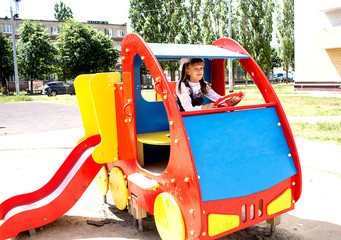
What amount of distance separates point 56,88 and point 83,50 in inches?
353

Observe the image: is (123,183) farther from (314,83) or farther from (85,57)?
(85,57)

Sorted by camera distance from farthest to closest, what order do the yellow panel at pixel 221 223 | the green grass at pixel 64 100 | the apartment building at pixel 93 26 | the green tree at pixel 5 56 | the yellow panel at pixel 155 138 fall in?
the apartment building at pixel 93 26 < the green tree at pixel 5 56 < the green grass at pixel 64 100 < the yellow panel at pixel 155 138 < the yellow panel at pixel 221 223

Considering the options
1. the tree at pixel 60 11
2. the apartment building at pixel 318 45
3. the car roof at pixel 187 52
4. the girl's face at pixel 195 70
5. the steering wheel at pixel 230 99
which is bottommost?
the steering wheel at pixel 230 99

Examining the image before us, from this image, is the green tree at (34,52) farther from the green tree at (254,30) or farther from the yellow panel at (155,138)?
the yellow panel at (155,138)

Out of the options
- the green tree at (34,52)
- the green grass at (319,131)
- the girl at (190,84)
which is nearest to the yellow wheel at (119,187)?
the girl at (190,84)

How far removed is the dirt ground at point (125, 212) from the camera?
314 cm

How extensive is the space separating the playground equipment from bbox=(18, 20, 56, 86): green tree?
37979 millimetres

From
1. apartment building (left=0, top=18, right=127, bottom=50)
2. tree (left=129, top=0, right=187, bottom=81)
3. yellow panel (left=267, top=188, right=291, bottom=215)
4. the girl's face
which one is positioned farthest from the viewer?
apartment building (left=0, top=18, right=127, bottom=50)

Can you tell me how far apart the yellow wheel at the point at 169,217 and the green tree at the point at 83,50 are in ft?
123

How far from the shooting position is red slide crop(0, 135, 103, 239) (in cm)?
318

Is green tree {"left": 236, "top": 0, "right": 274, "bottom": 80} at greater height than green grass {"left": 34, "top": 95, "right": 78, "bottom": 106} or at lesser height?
greater

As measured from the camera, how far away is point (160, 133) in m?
3.52

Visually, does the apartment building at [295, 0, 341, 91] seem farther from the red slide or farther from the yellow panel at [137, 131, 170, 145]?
the red slide

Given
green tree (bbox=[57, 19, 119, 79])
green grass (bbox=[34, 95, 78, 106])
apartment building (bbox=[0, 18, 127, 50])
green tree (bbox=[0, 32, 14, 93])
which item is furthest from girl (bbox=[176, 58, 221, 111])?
apartment building (bbox=[0, 18, 127, 50])
